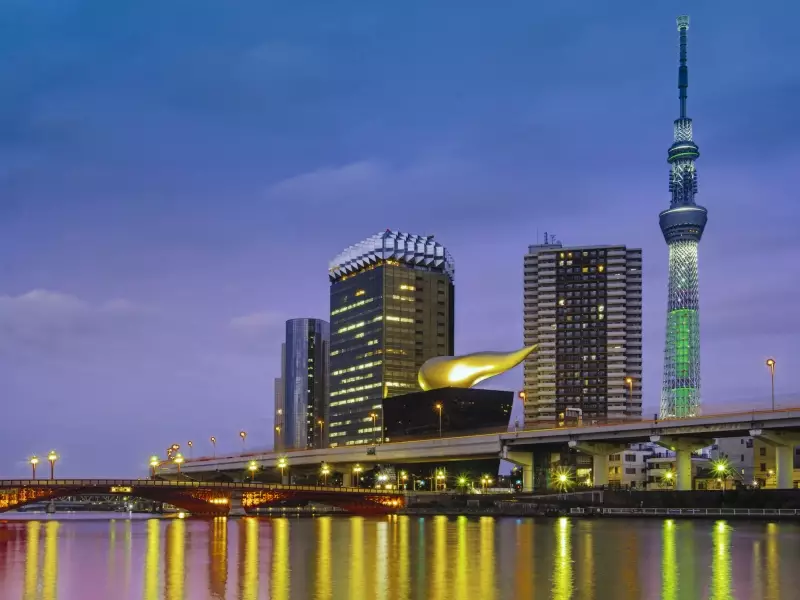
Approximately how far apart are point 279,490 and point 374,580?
88.8 metres

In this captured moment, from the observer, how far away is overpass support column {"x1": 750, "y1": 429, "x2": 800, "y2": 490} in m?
110

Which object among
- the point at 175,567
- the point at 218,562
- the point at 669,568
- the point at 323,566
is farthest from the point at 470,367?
the point at 669,568

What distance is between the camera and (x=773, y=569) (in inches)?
2104

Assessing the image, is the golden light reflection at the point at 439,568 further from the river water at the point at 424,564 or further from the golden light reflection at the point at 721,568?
the golden light reflection at the point at 721,568

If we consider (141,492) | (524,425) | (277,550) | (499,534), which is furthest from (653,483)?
(277,550)

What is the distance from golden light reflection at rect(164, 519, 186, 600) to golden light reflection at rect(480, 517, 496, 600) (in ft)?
43.1

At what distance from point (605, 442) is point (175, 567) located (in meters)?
81.8

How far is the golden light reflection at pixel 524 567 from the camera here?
4694 cm

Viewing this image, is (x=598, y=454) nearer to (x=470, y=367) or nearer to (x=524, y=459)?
(x=524, y=459)

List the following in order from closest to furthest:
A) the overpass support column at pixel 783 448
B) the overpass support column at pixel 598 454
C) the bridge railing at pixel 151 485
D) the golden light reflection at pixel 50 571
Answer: the golden light reflection at pixel 50 571 → the overpass support column at pixel 783 448 → the bridge railing at pixel 151 485 → the overpass support column at pixel 598 454

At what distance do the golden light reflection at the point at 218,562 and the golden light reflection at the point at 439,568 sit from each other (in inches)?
368

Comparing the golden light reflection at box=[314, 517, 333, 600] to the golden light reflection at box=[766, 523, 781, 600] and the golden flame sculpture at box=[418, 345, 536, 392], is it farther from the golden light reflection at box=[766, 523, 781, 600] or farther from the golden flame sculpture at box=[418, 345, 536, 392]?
the golden flame sculpture at box=[418, 345, 536, 392]

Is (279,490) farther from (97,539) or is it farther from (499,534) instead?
(499,534)

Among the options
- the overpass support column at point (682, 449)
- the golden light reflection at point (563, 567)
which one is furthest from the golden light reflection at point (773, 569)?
the overpass support column at point (682, 449)
